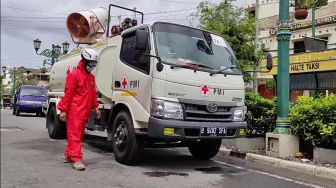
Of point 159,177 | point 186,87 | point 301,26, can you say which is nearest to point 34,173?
point 159,177

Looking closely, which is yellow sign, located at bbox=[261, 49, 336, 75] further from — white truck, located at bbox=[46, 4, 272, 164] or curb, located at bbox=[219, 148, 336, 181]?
white truck, located at bbox=[46, 4, 272, 164]

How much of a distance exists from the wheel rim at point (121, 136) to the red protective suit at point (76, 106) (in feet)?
2.17

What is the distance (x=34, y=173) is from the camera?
6102 millimetres

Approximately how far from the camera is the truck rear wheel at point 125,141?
6.93 meters

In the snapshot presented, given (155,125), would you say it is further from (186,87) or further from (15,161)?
(15,161)

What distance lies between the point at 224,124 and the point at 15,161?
11.2ft

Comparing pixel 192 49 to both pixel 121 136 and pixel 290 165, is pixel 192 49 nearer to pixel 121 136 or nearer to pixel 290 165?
pixel 121 136

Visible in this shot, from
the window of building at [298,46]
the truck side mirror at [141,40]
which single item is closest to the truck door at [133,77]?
the truck side mirror at [141,40]

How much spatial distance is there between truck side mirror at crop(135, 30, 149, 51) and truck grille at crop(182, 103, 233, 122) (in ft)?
3.68

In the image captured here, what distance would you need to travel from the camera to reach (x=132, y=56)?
7430mm

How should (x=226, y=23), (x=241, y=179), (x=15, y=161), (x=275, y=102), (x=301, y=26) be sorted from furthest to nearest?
(x=301, y=26) < (x=226, y=23) < (x=275, y=102) < (x=15, y=161) < (x=241, y=179)

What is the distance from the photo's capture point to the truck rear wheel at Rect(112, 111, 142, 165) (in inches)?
273

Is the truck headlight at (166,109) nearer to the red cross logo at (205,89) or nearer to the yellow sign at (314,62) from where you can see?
the red cross logo at (205,89)

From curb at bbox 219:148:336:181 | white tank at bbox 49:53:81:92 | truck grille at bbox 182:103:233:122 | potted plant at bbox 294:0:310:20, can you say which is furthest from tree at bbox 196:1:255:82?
truck grille at bbox 182:103:233:122
